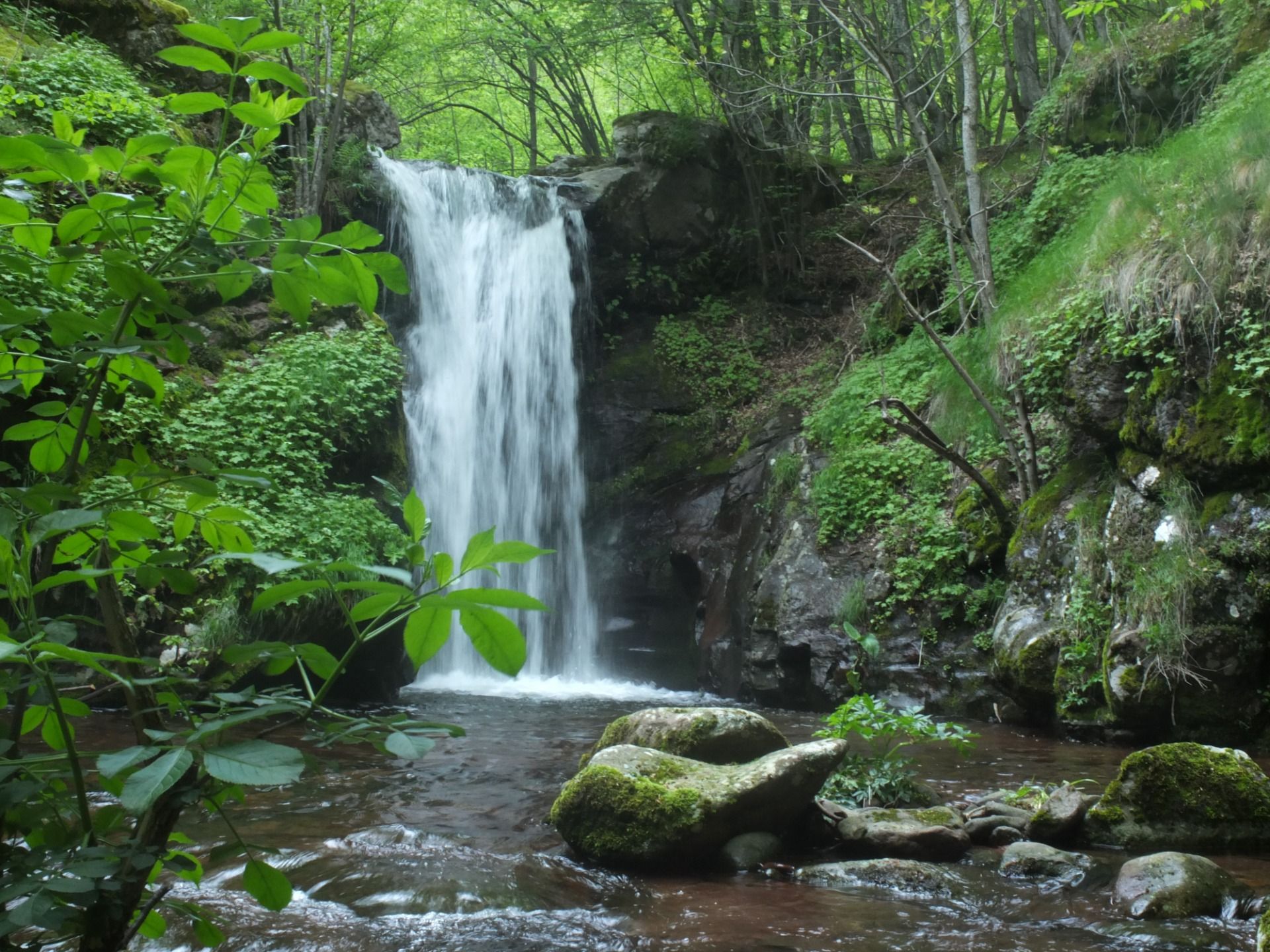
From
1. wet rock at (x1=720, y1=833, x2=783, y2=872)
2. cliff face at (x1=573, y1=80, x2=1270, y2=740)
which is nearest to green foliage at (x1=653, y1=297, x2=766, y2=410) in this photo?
cliff face at (x1=573, y1=80, x2=1270, y2=740)

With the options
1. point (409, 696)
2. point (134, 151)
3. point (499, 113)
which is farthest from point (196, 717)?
point (499, 113)

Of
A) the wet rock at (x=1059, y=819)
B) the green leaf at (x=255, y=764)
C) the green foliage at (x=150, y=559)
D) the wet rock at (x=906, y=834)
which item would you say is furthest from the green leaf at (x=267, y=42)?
the wet rock at (x=1059, y=819)

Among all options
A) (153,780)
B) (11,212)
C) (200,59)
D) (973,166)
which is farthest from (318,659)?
(973,166)

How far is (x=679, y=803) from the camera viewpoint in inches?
164

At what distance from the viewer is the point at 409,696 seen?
937 centimetres

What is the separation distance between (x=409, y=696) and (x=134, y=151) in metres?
8.86

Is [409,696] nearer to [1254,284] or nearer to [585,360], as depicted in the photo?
[585,360]

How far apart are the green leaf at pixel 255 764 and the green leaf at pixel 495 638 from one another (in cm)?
21

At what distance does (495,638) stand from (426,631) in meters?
0.09

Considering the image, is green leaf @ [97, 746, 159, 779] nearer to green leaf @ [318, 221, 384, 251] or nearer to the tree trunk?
green leaf @ [318, 221, 384, 251]

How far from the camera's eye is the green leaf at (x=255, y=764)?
88cm

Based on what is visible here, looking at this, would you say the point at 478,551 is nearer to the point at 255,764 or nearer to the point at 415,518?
the point at 415,518

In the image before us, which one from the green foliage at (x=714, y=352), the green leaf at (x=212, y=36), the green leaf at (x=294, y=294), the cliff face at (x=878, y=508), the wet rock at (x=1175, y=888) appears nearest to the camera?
the green leaf at (x=212, y=36)

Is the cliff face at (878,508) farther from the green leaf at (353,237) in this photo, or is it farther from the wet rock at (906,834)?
the green leaf at (353,237)
